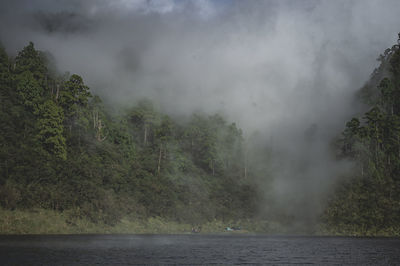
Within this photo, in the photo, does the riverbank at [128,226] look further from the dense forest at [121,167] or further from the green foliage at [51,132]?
the green foliage at [51,132]

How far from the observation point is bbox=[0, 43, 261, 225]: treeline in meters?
112

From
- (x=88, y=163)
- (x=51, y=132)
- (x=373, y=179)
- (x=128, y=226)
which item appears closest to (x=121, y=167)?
(x=88, y=163)

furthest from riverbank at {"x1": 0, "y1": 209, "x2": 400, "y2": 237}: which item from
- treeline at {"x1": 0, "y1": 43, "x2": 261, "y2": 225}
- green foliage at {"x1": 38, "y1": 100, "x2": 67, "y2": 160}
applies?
green foliage at {"x1": 38, "y1": 100, "x2": 67, "y2": 160}

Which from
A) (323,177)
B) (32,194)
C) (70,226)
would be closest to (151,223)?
(70,226)

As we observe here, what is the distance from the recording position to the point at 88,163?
136 meters

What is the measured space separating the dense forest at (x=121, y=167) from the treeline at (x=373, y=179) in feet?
1.31

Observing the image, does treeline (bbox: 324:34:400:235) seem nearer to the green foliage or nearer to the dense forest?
the dense forest

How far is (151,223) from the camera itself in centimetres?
13975

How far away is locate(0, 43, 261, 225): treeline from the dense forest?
1.29 feet

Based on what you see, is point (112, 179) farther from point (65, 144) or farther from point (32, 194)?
point (32, 194)

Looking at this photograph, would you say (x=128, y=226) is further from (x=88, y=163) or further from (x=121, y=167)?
(x=121, y=167)

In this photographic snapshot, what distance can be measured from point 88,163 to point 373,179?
117295mm

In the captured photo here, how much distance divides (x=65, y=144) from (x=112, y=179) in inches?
827

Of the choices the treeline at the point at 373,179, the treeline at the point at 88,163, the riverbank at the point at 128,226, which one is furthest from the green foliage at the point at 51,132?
the treeline at the point at 373,179
